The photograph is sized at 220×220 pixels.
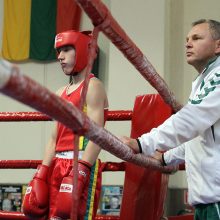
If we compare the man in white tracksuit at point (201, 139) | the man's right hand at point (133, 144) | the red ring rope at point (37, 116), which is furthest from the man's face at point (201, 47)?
the red ring rope at point (37, 116)

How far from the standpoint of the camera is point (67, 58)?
1.93m

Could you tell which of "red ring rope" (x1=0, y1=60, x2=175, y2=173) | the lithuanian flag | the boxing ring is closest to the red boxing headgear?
the boxing ring

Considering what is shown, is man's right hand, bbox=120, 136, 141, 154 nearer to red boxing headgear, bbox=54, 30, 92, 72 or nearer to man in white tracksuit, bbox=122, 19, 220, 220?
man in white tracksuit, bbox=122, 19, 220, 220

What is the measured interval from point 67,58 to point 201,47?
598 millimetres

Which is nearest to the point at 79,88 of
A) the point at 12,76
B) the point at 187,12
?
the point at 12,76

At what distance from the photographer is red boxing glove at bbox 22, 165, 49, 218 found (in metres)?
1.83

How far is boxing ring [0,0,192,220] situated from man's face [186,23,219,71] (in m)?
0.14

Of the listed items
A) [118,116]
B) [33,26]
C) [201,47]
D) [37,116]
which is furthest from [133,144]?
[33,26]

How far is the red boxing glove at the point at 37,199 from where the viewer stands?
1.83 metres

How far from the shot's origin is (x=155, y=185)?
1893 mm

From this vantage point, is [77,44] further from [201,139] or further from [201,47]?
[201,139]

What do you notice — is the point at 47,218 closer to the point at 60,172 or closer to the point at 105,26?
the point at 60,172

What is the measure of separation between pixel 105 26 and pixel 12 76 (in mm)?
482

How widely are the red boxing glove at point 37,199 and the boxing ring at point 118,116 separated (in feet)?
1.11
